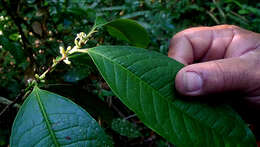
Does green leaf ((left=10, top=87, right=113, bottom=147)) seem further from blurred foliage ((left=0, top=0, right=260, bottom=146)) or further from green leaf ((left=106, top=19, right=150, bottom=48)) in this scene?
green leaf ((left=106, top=19, right=150, bottom=48))

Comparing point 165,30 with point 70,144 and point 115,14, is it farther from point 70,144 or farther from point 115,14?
point 70,144

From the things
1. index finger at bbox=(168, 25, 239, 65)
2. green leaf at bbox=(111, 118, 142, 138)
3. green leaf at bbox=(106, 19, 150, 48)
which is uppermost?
green leaf at bbox=(106, 19, 150, 48)

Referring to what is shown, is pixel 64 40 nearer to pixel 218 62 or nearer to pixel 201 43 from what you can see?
pixel 218 62

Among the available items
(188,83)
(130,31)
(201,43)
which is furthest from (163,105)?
(201,43)

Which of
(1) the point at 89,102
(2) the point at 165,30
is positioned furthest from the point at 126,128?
(2) the point at 165,30

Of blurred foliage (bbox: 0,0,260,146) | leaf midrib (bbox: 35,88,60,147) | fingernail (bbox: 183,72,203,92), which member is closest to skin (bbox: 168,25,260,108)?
fingernail (bbox: 183,72,203,92)

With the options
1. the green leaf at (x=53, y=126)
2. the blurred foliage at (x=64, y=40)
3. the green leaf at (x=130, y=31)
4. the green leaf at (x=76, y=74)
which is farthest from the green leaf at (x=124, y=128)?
the green leaf at (x=53, y=126)
